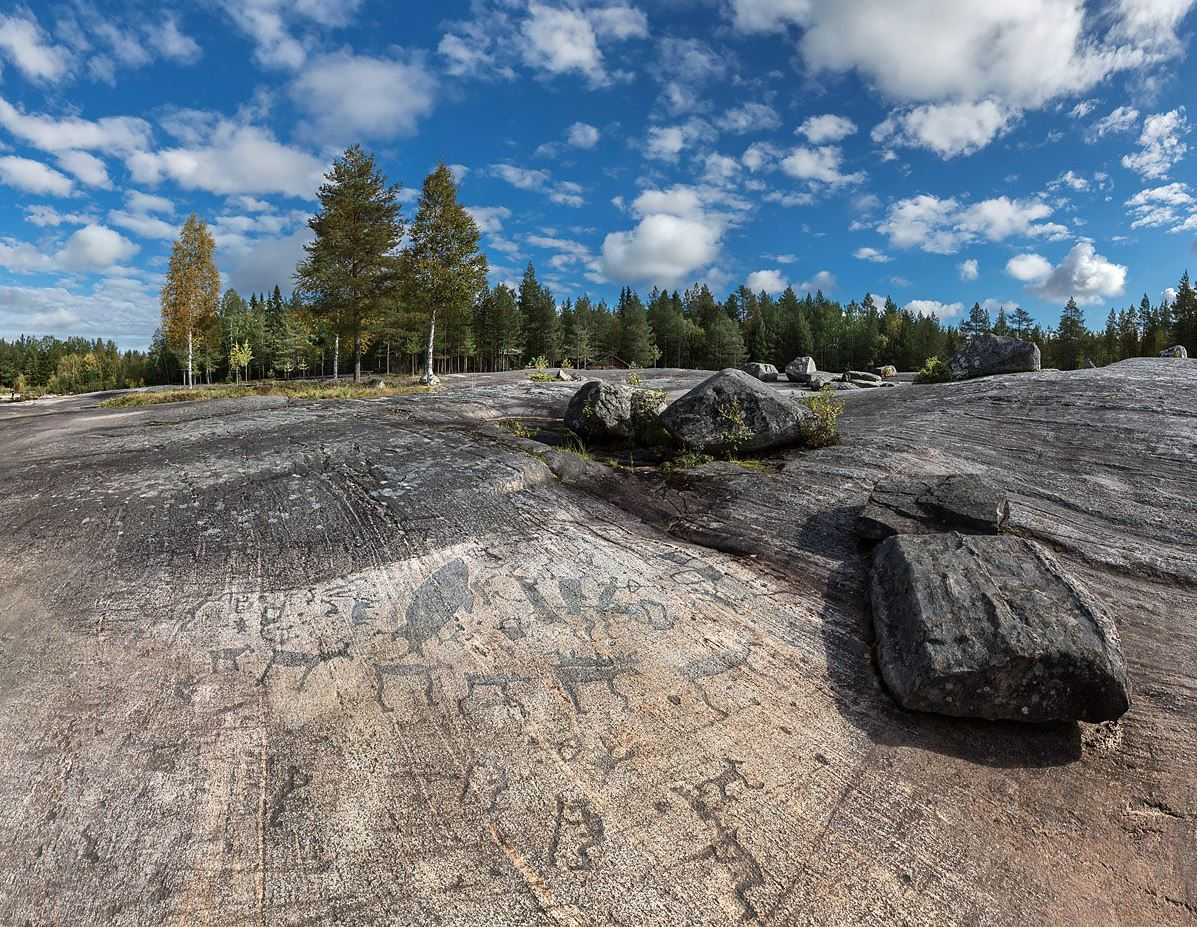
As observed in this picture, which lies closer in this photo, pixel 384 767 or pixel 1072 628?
pixel 384 767

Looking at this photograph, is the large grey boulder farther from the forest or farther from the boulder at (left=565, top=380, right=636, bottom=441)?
the forest

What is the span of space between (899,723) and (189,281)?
184ft

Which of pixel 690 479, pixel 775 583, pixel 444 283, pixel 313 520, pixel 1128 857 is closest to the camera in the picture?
pixel 1128 857

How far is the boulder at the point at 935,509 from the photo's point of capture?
5.67 meters

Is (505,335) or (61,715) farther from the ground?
(505,335)

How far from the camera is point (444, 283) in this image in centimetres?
2841

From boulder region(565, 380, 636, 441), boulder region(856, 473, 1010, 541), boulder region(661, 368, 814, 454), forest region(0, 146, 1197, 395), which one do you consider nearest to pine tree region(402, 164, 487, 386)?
forest region(0, 146, 1197, 395)

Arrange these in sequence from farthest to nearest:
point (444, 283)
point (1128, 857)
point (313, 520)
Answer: point (444, 283), point (313, 520), point (1128, 857)

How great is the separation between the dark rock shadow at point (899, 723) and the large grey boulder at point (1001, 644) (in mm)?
107

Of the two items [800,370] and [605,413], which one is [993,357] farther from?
[800,370]

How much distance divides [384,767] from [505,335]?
231ft

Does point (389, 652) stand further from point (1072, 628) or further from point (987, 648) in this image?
point (1072, 628)

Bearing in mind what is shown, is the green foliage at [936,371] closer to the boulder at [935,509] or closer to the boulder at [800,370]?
the boulder at [935,509]

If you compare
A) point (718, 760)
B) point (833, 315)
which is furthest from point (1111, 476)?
point (833, 315)
